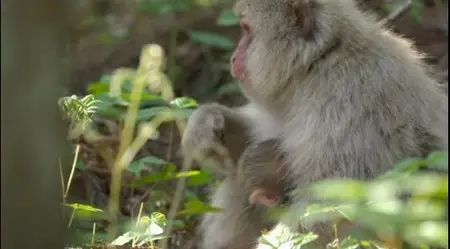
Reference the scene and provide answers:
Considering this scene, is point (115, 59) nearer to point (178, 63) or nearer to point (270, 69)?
point (178, 63)

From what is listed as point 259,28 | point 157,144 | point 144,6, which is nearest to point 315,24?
point 259,28

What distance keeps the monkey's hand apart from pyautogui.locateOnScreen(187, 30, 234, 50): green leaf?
10.7 ft

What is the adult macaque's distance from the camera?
4395 millimetres

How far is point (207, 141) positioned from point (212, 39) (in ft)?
11.6

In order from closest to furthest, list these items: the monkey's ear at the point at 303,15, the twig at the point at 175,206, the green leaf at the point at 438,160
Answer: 1. the green leaf at the point at 438,160
2. the twig at the point at 175,206
3. the monkey's ear at the point at 303,15

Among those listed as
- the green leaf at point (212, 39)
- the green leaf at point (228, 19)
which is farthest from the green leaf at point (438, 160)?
the green leaf at point (212, 39)

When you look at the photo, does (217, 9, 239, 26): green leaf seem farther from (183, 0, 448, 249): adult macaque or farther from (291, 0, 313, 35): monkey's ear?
(291, 0, 313, 35): monkey's ear

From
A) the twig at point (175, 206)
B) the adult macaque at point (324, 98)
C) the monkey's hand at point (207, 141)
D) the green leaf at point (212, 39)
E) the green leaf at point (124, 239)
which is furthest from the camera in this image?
the green leaf at point (212, 39)

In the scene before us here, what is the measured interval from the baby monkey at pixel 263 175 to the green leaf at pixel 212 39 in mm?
3510

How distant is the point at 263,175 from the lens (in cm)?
482

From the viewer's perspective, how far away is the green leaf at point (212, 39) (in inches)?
328

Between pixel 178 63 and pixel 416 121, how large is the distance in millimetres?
4897

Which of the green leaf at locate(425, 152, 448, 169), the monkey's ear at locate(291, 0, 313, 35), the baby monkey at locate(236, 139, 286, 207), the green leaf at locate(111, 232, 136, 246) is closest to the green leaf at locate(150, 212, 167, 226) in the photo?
the green leaf at locate(111, 232, 136, 246)

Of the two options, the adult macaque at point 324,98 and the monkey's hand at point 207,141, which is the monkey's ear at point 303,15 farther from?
the monkey's hand at point 207,141
